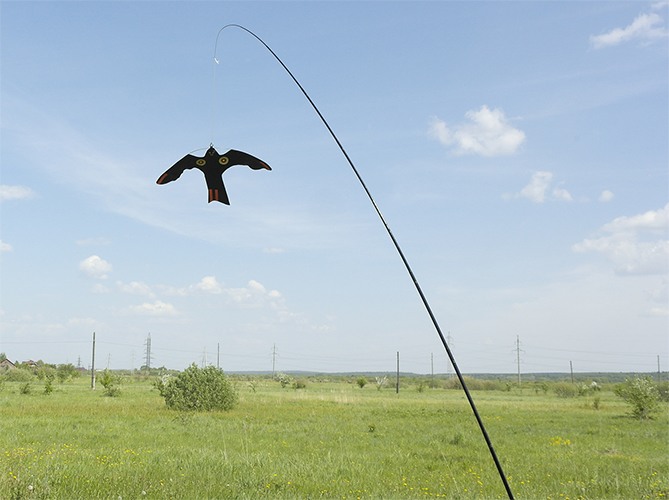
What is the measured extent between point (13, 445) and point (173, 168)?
456 inches

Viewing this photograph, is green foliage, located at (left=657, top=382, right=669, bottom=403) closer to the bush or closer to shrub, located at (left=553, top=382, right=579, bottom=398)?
shrub, located at (left=553, top=382, right=579, bottom=398)

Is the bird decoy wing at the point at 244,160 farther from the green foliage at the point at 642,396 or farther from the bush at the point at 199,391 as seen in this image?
the green foliage at the point at 642,396

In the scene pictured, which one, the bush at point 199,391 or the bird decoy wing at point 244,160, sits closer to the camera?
the bird decoy wing at point 244,160

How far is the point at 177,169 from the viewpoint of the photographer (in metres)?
6.42

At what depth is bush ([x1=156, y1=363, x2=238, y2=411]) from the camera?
26.3 meters

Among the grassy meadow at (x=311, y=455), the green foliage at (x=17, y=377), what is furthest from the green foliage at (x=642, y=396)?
the green foliage at (x=17, y=377)

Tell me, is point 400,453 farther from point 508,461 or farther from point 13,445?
point 13,445

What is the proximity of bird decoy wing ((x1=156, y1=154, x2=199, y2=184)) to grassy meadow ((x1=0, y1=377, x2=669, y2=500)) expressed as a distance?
4.28 meters

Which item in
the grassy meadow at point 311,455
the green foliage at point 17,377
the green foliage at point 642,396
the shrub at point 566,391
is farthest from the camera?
the shrub at point 566,391

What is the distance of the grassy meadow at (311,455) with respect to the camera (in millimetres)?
9125

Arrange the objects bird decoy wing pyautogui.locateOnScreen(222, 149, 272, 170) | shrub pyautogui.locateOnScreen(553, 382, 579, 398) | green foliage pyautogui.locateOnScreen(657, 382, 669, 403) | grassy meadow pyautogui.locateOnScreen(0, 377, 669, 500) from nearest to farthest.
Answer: bird decoy wing pyautogui.locateOnScreen(222, 149, 272, 170) < grassy meadow pyautogui.locateOnScreen(0, 377, 669, 500) < green foliage pyautogui.locateOnScreen(657, 382, 669, 403) < shrub pyautogui.locateOnScreen(553, 382, 579, 398)

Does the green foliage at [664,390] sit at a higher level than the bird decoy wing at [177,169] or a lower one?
lower

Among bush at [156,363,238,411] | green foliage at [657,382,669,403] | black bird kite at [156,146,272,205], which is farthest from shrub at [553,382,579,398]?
black bird kite at [156,146,272,205]

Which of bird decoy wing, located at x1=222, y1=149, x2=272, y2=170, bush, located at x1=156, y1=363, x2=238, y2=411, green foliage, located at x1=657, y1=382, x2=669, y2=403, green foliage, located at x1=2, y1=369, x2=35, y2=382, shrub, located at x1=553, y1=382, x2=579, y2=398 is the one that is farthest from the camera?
shrub, located at x1=553, y1=382, x2=579, y2=398
